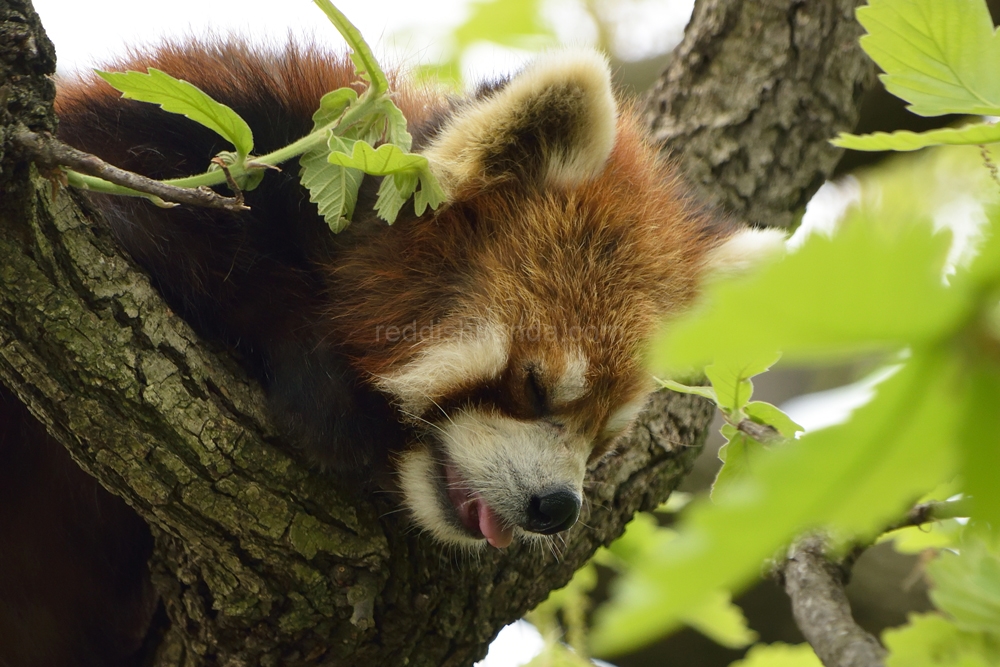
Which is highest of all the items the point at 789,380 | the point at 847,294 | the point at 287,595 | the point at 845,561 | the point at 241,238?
the point at 847,294

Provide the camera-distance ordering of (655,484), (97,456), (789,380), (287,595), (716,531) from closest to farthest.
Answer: (716,531) < (97,456) < (287,595) < (655,484) < (789,380)

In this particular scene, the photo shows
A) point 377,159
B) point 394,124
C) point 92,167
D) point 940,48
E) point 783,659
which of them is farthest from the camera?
point 783,659

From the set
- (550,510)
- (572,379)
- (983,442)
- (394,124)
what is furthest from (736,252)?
(983,442)

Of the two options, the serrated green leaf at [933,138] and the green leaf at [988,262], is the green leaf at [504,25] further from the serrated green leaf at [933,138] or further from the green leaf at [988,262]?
the green leaf at [988,262]

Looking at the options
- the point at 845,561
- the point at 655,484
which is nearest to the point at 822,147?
the point at 655,484

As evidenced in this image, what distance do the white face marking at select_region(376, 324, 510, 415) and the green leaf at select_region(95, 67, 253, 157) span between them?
0.71 metres

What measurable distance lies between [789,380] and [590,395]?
3818mm

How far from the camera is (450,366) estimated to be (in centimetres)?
199

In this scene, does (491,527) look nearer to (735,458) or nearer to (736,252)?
(735,458)

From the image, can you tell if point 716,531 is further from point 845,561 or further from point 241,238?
point 845,561

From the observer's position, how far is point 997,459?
1.36ft

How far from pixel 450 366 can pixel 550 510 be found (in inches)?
16.2

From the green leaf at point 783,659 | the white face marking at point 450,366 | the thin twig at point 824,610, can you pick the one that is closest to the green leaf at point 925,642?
the thin twig at point 824,610

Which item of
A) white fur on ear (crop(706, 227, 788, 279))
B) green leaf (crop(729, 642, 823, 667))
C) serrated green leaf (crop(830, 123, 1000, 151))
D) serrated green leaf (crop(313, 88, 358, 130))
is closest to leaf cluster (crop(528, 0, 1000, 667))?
serrated green leaf (crop(830, 123, 1000, 151))
